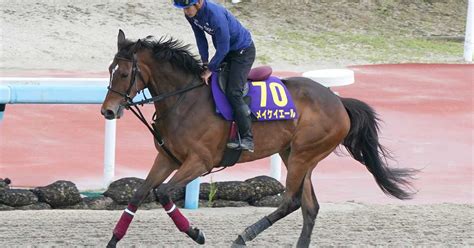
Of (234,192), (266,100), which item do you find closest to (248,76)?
(266,100)

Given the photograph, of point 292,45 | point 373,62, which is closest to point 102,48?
point 292,45

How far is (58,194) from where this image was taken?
29.4 feet

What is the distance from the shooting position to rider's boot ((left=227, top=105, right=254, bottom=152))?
7.58 metres

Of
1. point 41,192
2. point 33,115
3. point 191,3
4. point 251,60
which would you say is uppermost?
point 191,3

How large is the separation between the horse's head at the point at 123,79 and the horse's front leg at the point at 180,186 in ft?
1.92

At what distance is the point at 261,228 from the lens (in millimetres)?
7883

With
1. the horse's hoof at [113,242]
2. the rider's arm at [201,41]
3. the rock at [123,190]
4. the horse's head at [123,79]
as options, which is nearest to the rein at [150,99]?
the horse's head at [123,79]

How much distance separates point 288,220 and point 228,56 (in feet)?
5.92

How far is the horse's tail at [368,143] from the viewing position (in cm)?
835

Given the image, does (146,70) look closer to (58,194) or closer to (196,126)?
(196,126)

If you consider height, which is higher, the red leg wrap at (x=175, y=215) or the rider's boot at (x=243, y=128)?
the rider's boot at (x=243, y=128)

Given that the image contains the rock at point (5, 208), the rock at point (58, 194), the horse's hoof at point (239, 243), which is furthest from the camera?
the rock at point (58, 194)

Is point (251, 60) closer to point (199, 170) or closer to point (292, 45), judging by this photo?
point (199, 170)

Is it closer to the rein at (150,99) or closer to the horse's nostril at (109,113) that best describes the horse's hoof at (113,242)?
the rein at (150,99)
